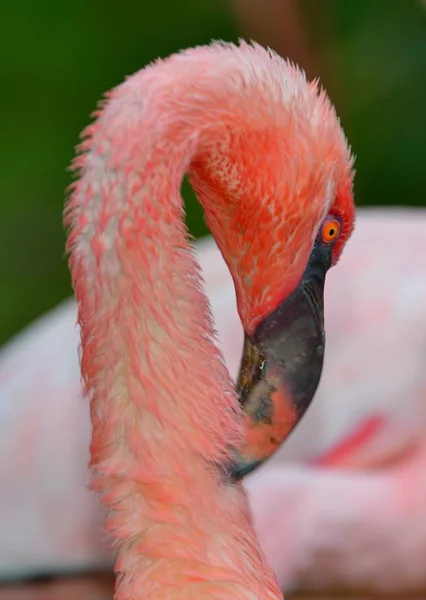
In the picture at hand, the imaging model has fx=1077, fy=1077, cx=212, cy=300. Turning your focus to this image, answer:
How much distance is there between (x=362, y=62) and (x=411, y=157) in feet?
1.31

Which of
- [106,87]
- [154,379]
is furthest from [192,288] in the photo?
[106,87]

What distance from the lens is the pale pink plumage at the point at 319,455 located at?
2211mm

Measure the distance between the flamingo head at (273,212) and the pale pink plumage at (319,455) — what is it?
1.08m

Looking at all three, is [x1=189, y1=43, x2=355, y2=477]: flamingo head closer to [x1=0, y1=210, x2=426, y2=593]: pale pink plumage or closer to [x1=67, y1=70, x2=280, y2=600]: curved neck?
[x1=67, y1=70, x2=280, y2=600]: curved neck

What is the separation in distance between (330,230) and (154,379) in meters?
0.25

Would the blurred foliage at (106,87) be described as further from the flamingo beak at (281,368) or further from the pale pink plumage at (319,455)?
the flamingo beak at (281,368)

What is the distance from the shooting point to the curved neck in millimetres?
1027

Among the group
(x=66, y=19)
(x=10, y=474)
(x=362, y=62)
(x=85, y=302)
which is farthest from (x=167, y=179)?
(x=66, y=19)

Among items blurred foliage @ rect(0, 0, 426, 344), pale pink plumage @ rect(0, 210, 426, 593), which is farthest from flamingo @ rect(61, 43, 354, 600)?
blurred foliage @ rect(0, 0, 426, 344)

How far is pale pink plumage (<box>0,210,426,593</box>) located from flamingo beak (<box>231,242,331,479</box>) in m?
1.07

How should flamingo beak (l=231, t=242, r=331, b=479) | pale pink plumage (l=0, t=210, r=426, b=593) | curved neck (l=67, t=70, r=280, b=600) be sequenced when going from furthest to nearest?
pale pink plumage (l=0, t=210, r=426, b=593), flamingo beak (l=231, t=242, r=331, b=479), curved neck (l=67, t=70, r=280, b=600)

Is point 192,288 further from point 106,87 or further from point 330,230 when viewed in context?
point 106,87

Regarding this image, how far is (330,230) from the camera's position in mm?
1159

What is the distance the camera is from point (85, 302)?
1.07m
